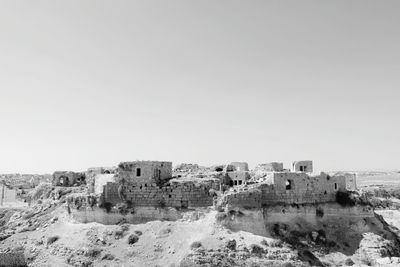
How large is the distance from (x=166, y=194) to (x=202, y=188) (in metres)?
2.60

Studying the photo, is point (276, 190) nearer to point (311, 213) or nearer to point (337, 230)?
point (311, 213)

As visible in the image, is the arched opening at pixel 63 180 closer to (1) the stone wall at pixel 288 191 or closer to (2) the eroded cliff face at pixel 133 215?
(2) the eroded cliff face at pixel 133 215

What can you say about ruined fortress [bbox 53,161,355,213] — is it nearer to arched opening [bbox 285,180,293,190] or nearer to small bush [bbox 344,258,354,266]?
arched opening [bbox 285,180,293,190]

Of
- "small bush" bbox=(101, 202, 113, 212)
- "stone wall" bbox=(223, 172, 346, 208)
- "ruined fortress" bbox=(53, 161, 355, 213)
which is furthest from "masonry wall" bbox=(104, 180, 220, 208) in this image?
"stone wall" bbox=(223, 172, 346, 208)

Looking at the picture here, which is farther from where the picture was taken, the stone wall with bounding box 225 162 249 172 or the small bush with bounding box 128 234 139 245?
the stone wall with bounding box 225 162 249 172

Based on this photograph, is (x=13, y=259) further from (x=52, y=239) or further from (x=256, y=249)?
(x=256, y=249)

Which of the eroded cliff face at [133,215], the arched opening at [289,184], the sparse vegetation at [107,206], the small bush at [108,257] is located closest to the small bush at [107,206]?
the sparse vegetation at [107,206]

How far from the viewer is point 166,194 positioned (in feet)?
93.7

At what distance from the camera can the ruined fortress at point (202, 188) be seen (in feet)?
90.3

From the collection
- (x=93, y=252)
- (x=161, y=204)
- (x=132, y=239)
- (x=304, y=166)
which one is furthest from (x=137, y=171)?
(x=304, y=166)

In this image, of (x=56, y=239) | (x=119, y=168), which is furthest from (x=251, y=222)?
(x=56, y=239)

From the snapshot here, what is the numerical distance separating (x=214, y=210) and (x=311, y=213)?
22.7ft

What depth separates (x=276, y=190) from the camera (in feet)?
91.8

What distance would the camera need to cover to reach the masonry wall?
27.9m
